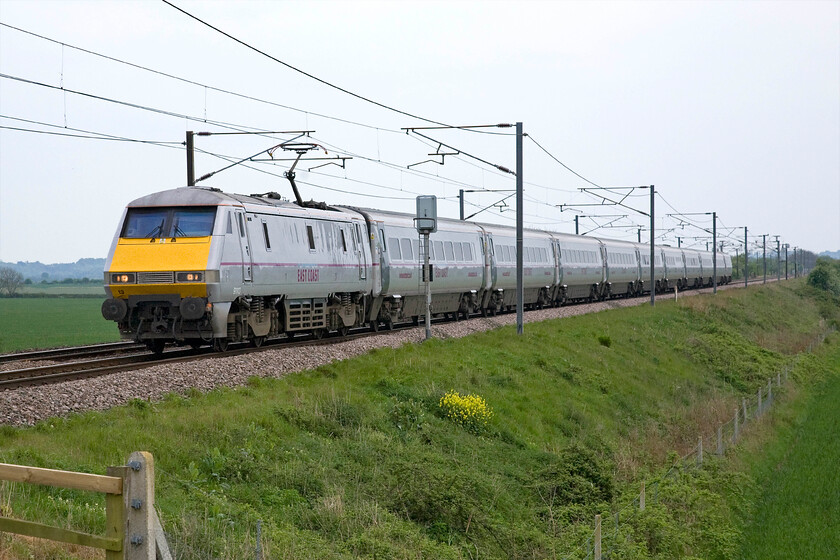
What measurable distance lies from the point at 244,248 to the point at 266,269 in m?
1.13

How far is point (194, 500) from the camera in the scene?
9.98 metres

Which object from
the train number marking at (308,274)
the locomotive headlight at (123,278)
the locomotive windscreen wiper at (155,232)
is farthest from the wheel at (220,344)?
the train number marking at (308,274)

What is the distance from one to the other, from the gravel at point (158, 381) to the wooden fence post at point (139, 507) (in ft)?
24.2

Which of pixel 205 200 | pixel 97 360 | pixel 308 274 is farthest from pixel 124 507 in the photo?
pixel 308 274

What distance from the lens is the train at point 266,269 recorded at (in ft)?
64.1

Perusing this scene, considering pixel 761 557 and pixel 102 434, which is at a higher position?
pixel 102 434

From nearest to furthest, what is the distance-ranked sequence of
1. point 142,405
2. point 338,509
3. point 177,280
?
point 338,509, point 142,405, point 177,280

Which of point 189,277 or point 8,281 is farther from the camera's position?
point 8,281

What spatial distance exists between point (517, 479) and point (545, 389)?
7.16 meters

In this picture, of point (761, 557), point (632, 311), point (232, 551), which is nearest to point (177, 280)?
point (232, 551)

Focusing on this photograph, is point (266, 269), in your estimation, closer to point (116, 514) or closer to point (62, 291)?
point (116, 514)

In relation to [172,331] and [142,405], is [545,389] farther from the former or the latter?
[142,405]

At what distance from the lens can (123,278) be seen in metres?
19.7

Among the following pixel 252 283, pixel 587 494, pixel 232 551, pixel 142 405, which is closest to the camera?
pixel 232 551
